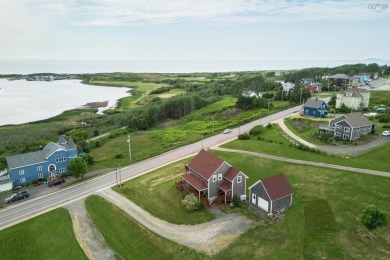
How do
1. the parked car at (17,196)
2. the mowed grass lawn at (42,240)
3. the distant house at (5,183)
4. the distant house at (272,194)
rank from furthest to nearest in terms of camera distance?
1. the distant house at (5,183)
2. the parked car at (17,196)
3. the distant house at (272,194)
4. the mowed grass lawn at (42,240)

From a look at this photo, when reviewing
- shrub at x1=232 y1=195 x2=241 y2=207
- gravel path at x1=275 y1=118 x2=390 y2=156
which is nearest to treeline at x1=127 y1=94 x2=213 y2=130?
gravel path at x1=275 y1=118 x2=390 y2=156

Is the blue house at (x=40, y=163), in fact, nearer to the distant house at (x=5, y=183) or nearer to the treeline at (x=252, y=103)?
the distant house at (x=5, y=183)

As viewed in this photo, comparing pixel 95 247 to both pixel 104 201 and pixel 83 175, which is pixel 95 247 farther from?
pixel 83 175

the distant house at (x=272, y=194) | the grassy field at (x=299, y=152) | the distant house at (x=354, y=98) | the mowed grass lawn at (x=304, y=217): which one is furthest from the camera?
the distant house at (x=354, y=98)

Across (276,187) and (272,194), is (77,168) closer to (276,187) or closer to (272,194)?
(272,194)

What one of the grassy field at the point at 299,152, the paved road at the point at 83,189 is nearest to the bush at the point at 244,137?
the grassy field at the point at 299,152

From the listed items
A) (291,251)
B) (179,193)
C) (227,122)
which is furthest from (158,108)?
(291,251)

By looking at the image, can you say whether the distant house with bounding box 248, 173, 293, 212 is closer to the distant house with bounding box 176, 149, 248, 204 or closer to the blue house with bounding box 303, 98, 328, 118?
the distant house with bounding box 176, 149, 248, 204

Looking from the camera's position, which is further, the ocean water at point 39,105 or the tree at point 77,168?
the ocean water at point 39,105
